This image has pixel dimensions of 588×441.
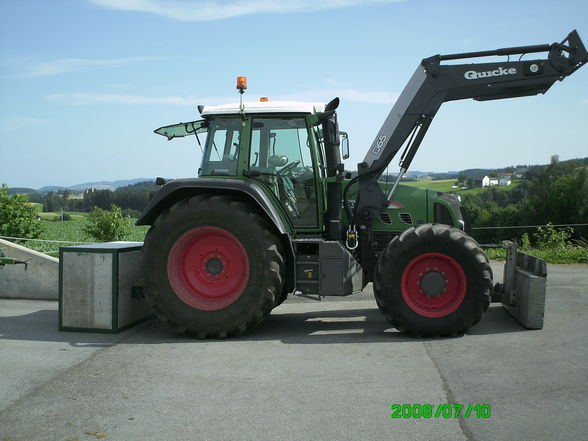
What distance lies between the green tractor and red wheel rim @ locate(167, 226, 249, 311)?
13mm

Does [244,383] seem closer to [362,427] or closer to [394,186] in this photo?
[362,427]

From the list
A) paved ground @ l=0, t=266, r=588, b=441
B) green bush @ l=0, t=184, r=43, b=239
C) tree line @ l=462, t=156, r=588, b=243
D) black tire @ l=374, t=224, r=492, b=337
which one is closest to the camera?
paved ground @ l=0, t=266, r=588, b=441

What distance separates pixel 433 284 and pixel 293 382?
244cm

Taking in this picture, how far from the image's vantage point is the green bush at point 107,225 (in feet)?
74.6

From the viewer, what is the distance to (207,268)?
753 centimetres

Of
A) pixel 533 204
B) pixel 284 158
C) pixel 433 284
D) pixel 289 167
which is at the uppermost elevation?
pixel 284 158

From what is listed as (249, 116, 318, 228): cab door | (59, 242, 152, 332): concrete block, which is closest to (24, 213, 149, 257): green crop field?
(59, 242, 152, 332): concrete block

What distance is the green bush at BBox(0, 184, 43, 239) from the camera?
1836 centimetres

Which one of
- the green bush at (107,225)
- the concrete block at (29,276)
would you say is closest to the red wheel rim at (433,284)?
the concrete block at (29,276)

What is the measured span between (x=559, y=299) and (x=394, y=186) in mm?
3351

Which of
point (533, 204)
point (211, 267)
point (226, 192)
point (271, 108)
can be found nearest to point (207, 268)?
point (211, 267)

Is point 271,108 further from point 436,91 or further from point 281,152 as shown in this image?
point 436,91
